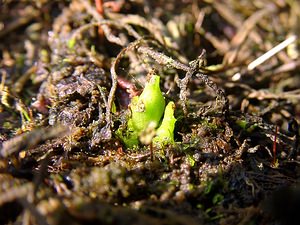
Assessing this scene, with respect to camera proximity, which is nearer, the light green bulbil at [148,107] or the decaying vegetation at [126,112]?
the decaying vegetation at [126,112]

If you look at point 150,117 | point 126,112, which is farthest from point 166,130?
point 126,112

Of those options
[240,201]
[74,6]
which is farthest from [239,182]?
[74,6]

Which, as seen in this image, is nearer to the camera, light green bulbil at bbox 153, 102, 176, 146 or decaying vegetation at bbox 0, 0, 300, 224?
decaying vegetation at bbox 0, 0, 300, 224

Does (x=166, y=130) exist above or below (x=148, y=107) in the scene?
below

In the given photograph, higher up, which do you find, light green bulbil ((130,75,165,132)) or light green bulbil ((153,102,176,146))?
light green bulbil ((130,75,165,132))

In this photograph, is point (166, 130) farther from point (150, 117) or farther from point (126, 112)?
point (126, 112)

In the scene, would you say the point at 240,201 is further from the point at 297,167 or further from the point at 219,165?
the point at 297,167
